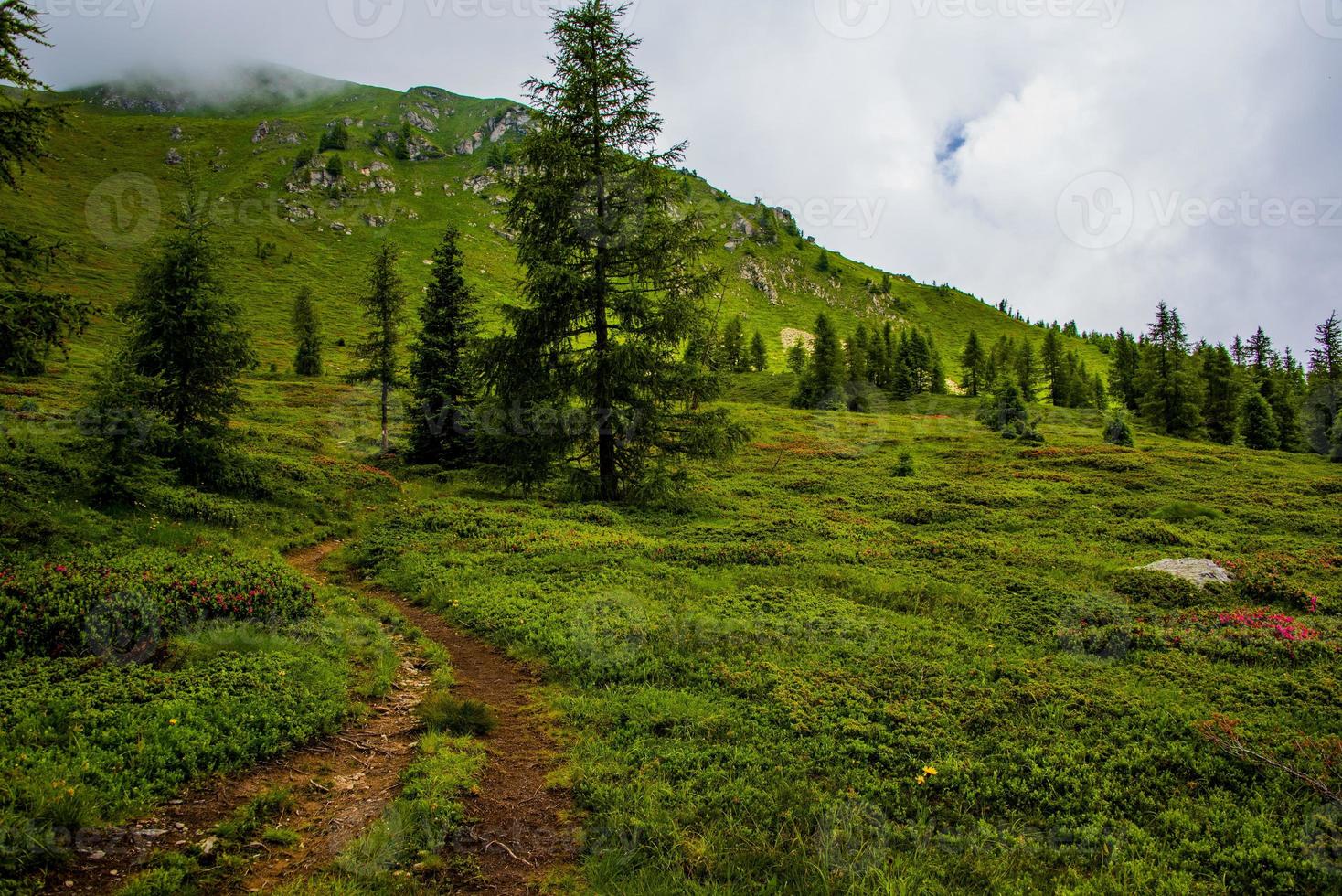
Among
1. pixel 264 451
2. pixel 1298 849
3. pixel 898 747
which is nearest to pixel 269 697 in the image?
pixel 898 747

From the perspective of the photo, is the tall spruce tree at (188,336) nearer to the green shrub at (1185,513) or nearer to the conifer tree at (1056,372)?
the green shrub at (1185,513)

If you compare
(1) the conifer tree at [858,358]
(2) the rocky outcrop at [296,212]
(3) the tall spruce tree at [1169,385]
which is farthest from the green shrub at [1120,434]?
(2) the rocky outcrop at [296,212]

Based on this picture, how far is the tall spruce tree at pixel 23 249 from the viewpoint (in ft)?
32.3

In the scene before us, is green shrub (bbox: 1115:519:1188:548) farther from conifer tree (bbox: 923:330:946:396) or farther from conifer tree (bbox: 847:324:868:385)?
conifer tree (bbox: 923:330:946:396)

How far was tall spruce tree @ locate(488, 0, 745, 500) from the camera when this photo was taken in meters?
A: 19.8

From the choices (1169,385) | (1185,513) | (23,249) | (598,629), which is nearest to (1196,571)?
(1185,513)

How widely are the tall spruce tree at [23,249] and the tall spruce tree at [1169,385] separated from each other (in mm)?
82475

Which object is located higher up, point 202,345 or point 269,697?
point 202,345

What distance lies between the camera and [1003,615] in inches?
468

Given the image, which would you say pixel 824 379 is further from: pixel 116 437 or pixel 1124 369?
pixel 116 437

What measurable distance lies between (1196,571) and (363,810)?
17.8 m

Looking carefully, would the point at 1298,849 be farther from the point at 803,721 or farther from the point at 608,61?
the point at 608,61

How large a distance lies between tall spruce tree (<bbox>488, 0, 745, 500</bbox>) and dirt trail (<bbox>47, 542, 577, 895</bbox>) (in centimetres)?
1288

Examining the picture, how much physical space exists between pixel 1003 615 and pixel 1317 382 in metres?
86.9
